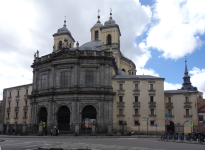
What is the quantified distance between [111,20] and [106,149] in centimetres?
5327

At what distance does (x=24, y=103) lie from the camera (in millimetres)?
58562

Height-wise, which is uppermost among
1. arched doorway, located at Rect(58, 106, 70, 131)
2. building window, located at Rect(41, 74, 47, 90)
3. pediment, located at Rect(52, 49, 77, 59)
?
pediment, located at Rect(52, 49, 77, 59)

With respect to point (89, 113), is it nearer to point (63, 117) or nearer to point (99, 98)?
point (99, 98)

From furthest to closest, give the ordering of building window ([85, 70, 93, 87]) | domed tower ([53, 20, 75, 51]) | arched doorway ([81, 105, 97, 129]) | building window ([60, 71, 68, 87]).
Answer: domed tower ([53, 20, 75, 51])
building window ([60, 71, 68, 87])
building window ([85, 70, 93, 87])
arched doorway ([81, 105, 97, 129])

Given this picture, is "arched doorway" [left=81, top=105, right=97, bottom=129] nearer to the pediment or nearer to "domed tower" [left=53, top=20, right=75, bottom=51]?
the pediment

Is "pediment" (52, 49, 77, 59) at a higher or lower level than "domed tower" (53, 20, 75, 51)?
lower

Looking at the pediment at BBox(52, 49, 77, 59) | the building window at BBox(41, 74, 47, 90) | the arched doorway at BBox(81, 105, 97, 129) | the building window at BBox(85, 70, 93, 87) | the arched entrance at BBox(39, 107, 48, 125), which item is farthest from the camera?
the building window at BBox(41, 74, 47, 90)

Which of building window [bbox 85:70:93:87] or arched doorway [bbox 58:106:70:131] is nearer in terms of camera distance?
arched doorway [bbox 58:106:70:131]

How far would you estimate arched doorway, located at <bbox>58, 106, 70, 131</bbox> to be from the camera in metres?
46.5

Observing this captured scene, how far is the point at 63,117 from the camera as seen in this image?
4794 centimetres

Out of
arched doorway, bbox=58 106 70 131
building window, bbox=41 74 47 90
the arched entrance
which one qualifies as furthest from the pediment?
the arched entrance

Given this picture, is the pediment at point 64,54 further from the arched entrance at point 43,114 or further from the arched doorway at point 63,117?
the arched entrance at point 43,114

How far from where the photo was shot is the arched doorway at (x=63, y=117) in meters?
46.5

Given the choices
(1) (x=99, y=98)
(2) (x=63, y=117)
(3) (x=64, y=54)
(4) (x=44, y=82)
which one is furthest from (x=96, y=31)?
(2) (x=63, y=117)
